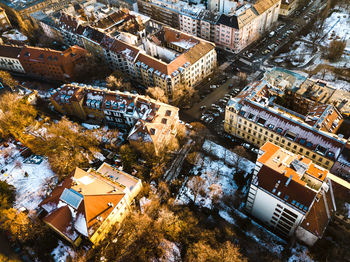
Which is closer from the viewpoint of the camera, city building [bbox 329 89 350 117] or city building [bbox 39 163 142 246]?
city building [bbox 39 163 142 246]

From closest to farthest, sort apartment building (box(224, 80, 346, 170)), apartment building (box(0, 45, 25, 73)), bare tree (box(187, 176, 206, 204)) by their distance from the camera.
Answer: apartment building (box(224, 80, 346, 170))
bare tree (box(187, 176, 206, 204))
apartment building (box(0, 45, 25, 73))

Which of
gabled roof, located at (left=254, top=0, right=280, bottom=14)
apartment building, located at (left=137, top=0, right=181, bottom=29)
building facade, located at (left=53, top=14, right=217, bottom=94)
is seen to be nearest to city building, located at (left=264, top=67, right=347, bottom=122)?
building facade, located at (left=53, top=14, right=217, bottom=94)

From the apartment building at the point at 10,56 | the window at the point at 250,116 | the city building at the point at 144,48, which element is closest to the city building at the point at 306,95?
the window at the point at 250,116

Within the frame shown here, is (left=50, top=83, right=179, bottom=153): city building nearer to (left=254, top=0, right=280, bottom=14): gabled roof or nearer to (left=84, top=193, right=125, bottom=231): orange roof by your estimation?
(left=84, top=193, right=125, bottom=231): orange roof

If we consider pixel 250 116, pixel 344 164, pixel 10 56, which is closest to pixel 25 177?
pixel 10 56

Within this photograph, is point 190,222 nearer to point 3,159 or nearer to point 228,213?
point 228,213

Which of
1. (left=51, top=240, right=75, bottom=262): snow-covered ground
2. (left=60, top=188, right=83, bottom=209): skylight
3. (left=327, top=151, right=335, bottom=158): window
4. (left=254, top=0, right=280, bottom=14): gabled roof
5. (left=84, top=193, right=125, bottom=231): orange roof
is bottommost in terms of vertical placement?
(left=51, top=240, right=75, bottom=262): snow-covered ground

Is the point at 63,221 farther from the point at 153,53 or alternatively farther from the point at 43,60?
the point at 153,53
